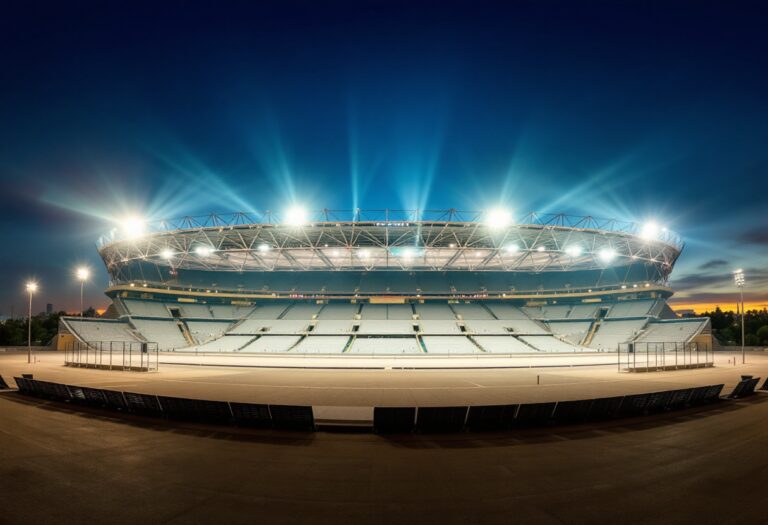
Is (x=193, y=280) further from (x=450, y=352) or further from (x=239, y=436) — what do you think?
(x=239, y=436)

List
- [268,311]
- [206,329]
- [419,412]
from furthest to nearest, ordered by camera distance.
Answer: [268,311], [206,329], [419,412]

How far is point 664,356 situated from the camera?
1640 inches

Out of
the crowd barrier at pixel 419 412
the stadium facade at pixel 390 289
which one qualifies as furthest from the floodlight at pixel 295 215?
the crowd barrier at pixel 419 412

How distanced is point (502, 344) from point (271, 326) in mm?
31368

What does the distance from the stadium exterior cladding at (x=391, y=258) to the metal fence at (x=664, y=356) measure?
404 inches

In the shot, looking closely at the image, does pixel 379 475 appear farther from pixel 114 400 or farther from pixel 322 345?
pixel 322 345

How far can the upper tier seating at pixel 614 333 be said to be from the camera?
2103 inches

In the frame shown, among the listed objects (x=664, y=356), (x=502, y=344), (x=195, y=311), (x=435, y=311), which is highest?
(x=195, y=311)

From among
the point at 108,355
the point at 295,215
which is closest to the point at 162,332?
the point at 108,355

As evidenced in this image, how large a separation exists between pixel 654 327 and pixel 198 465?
2395 inches

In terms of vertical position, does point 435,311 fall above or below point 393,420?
above

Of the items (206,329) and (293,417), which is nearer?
(293,417)

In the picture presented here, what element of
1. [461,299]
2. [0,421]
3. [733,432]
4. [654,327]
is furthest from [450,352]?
[0,421]

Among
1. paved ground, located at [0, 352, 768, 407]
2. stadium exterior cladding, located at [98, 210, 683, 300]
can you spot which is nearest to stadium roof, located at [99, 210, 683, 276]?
stadium exterior cladding, located at [98, 210, 683, 300]
